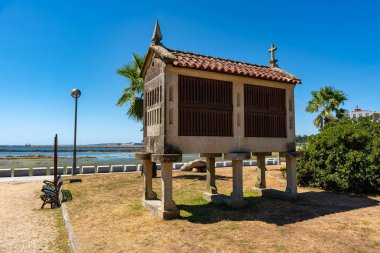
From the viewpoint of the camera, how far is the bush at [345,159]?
42.8ft

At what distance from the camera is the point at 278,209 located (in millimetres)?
10117

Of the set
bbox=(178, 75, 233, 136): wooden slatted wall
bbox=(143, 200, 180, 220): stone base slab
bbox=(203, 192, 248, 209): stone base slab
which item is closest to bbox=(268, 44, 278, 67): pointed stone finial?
bbox=(178, 75, 233, 136): wooden slatted wall

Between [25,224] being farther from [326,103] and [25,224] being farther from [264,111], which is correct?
[326,103]

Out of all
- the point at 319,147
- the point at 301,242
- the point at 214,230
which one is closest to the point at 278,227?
the point at 301,242

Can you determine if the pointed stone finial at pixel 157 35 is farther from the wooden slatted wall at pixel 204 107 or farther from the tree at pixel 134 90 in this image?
the tree at pixel 134 90

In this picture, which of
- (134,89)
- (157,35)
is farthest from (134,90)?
(157,35)

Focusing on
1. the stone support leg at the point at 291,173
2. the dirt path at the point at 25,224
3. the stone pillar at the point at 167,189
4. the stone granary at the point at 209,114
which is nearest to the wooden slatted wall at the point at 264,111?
the stone granary at the point at 209,114

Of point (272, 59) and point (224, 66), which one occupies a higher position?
point (272, 59)

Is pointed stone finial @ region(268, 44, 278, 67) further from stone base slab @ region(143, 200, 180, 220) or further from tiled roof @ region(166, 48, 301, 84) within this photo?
stone base slab @ region(143, 200, 180, 220)

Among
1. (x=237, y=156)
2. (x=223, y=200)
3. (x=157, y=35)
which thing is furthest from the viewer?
(x=223, y=200)

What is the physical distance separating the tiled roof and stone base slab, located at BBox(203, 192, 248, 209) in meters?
4.94

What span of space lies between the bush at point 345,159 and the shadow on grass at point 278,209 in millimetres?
1140

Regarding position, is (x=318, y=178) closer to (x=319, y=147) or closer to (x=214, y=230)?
(x=319, y=147)

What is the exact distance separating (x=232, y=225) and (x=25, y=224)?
6.90 meters
